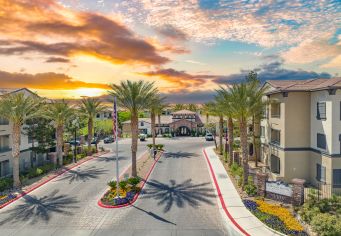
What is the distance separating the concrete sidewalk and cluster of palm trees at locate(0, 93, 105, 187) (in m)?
21.2

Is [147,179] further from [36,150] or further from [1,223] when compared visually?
[36,150]

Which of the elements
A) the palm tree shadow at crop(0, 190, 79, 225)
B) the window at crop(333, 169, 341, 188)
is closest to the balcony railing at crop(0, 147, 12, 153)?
the palm tree shadow at crop(0, 190, 79, 225)

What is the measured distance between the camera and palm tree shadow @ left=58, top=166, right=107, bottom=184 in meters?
32.8

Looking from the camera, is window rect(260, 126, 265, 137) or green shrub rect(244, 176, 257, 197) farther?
window rect(260, 126, 265, 137)

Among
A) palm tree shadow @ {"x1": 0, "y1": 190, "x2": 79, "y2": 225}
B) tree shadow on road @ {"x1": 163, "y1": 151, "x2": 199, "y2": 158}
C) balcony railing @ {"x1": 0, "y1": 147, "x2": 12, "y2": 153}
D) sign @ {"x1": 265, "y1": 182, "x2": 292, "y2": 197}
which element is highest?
balcony railing @ {"x1": 0, "y1": 147, "x2": 12, "y2": 153}

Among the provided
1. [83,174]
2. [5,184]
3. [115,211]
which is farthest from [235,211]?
[5,184]

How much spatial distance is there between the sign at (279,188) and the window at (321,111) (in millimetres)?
8382

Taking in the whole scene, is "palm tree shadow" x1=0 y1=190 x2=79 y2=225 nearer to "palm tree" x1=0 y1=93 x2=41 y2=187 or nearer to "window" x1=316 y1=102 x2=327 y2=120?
"palm tree" x1=0 y1=93 x2=41 y2=187

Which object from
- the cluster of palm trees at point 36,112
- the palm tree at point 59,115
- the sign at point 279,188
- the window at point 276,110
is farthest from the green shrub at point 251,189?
the palm tree at point 59,115

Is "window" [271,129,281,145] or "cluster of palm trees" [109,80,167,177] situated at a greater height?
"cluster of palm trees" [109,80,167,177]

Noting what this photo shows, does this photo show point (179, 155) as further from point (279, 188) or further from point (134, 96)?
point (279, 188)

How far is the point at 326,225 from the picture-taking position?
661 inches

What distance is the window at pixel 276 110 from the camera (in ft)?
103

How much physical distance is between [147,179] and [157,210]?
9522 millimetres
